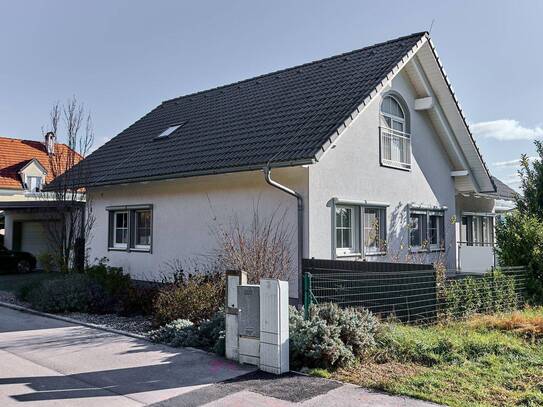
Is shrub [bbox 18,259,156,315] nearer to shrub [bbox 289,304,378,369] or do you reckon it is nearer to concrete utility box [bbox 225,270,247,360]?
concrete utility box [bbox 225,270,247,360]

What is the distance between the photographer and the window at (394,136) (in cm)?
1430

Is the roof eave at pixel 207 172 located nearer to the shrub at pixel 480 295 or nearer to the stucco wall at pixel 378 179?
the stucco wall at pixel 378 179

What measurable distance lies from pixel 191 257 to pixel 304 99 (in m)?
5.20

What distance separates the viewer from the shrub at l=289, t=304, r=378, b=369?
666 cm

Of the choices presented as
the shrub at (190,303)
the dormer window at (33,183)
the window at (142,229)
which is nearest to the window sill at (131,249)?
the window at (142,229)

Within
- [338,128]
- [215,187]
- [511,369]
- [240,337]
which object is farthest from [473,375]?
[215,187]

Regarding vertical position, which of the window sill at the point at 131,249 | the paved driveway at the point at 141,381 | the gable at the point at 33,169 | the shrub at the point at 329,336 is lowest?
the paved driveway at the point at 141,381

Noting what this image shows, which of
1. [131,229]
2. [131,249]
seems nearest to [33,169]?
[131,229]

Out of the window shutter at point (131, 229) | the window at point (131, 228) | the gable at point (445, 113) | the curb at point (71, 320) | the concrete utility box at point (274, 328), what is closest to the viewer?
the concrete utility box at point (274, 328)

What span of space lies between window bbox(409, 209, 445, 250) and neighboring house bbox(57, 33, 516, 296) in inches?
1.8

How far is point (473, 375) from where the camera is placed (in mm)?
6266

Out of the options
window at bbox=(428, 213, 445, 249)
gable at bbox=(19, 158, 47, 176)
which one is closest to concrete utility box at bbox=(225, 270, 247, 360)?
window at bbox=(428, 213, 445, 249)

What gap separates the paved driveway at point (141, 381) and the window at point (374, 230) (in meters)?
6.78

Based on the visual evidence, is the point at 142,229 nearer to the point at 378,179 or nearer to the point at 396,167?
the point at 378,179
